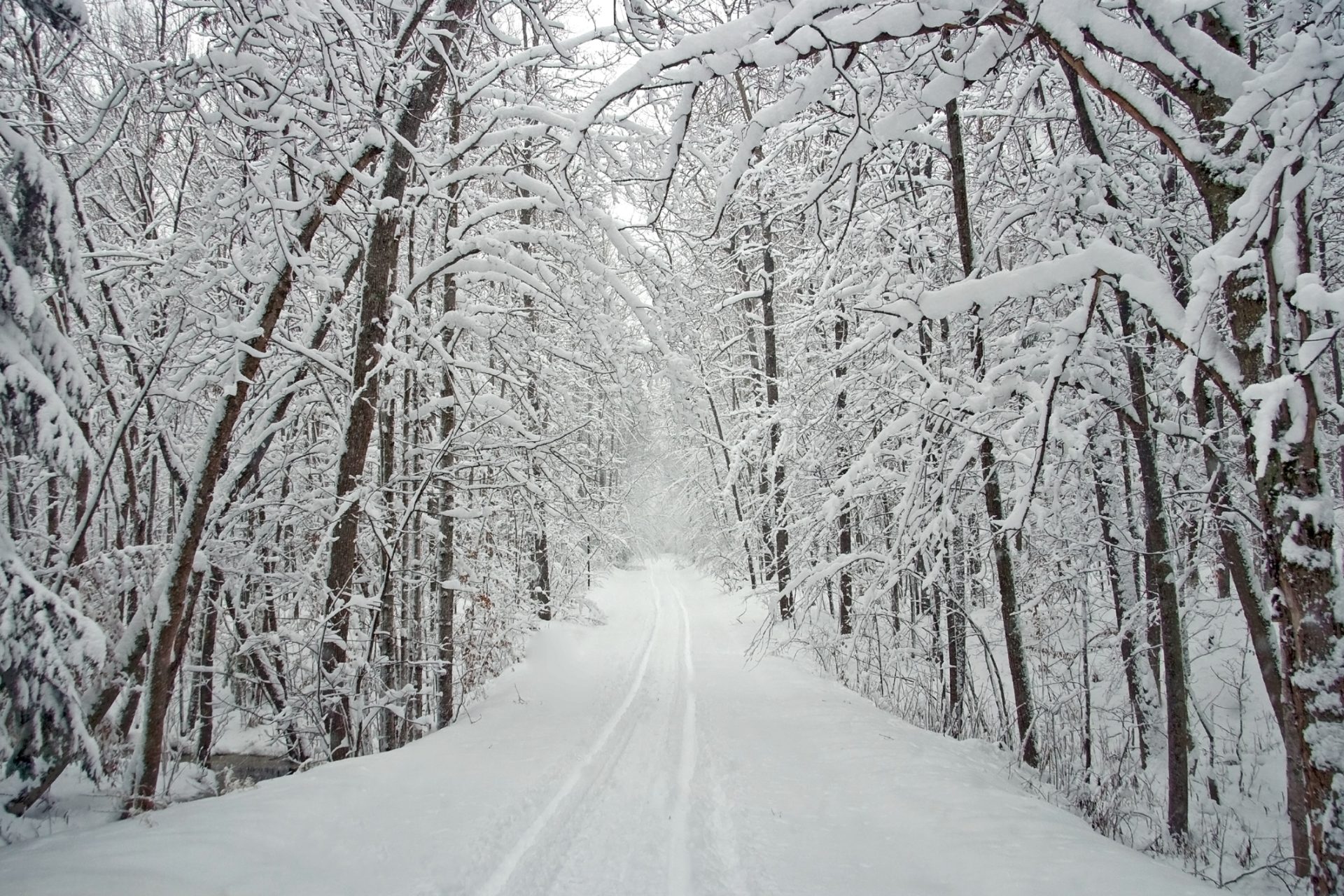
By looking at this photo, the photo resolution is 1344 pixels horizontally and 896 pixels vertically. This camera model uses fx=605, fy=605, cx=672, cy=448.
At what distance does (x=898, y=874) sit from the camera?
3672 millimetres

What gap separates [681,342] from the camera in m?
5.96

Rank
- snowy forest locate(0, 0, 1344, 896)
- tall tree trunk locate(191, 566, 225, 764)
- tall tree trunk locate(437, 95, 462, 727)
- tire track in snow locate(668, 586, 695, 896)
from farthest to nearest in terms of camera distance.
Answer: tall tree trunk locate(437, 95, 462, 727), tall tree trunk locate(191, 566, 225, 764), tire track in snow locate(668, 586, 695, 896), snowy forest locate(0, 0, 1344, 896)

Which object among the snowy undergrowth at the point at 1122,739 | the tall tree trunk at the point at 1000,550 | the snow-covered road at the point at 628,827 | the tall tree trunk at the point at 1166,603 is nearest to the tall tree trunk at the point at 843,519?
the snowy undergrowth at the point at 1122,739

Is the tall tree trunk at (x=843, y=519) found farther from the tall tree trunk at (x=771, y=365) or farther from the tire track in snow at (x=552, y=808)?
the tire track in snow at (x=552, y=808)

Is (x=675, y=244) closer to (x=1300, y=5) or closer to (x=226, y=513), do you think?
(x=1300, y=5)

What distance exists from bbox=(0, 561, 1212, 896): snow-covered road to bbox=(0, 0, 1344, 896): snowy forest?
0.63 meters

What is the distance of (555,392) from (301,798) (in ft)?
17.0

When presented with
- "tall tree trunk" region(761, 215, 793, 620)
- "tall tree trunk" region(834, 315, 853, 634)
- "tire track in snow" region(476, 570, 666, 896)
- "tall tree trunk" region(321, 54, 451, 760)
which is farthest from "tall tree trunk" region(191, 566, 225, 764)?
"tall tree trunk" region(761, 215, 793, 620)

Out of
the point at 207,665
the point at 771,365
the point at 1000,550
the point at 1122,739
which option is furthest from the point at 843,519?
the point at 207,665

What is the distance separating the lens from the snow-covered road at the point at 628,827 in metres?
3.25

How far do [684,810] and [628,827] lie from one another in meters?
0.55

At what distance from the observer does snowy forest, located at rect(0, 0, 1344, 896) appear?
2.97 m

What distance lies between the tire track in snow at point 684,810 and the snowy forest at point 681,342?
2.02 metres

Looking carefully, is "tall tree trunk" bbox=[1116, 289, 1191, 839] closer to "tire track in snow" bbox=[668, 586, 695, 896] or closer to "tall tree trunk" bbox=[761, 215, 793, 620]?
"tire track in snow" bbox=[668, 586, 695, 896]
